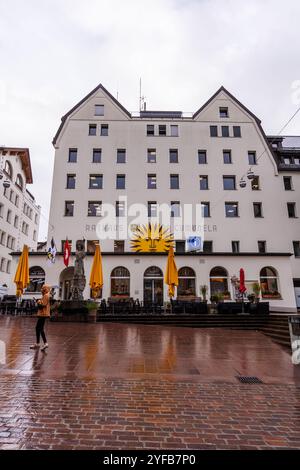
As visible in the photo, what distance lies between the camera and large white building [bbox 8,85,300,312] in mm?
23594

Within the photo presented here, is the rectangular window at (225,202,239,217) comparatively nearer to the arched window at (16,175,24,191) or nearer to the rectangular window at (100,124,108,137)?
the rectangular window at (100,124,108,137)

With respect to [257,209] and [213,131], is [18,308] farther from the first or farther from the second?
[213,131]

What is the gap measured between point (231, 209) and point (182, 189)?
5196 mm

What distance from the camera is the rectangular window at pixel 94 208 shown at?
2691 cm

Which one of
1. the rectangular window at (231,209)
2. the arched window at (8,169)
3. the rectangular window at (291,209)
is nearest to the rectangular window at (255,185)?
the rectangular window at (231,209)

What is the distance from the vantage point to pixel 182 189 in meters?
28.0

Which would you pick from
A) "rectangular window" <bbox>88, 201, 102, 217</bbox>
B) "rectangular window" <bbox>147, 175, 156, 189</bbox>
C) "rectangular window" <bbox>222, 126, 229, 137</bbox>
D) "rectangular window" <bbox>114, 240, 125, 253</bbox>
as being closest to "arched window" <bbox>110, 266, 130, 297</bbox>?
"rectangular window" <bbox>114, 240, 125, 253</bbox>

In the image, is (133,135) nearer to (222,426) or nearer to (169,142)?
(169,142)

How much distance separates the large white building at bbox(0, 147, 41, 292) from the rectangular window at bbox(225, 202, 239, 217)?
77.8 feet

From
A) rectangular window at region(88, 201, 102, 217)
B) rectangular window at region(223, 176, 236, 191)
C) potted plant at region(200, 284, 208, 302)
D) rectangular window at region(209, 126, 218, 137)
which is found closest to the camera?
potted plant at region(200, 284, 208, 302)

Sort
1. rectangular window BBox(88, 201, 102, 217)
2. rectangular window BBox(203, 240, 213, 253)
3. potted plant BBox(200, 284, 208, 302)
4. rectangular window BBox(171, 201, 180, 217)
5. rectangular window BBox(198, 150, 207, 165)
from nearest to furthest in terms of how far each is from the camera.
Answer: potted plant BBox(200, 284, 208, 302), rectangular window BBox(203, 240, 213, 253), rectangular window BBox(88, 201, 102, 217), rectangular window BBox(171, 201, 180, 217), rectangular window BBox(198, 150, 207, 165)

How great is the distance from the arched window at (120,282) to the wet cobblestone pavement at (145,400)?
50.2ft

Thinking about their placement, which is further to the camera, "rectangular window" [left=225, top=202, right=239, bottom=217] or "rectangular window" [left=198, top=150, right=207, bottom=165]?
"rectangular window" [left=198, top=150, right=207, bottom=165]
